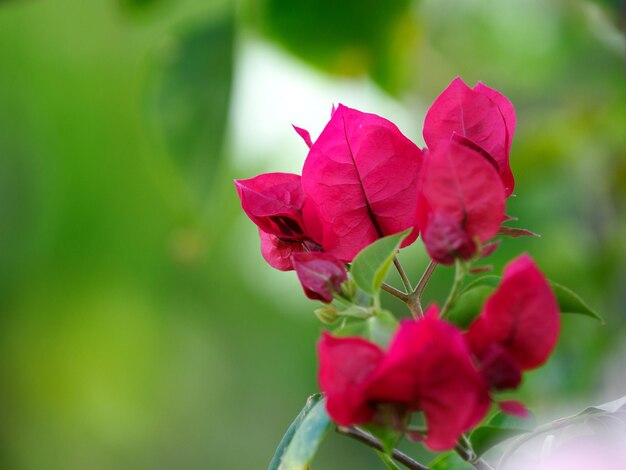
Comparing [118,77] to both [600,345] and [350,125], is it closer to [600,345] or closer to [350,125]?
[600,345]

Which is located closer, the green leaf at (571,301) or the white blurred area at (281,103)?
the green leaf at (571,301)

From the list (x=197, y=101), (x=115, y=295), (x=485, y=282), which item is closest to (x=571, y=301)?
(x=485, y=282)

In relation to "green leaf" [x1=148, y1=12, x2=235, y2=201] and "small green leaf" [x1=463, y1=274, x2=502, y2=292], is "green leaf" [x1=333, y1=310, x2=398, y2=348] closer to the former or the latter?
"small green leaf" [x1=463, y1=274, x2=502, y2=292]

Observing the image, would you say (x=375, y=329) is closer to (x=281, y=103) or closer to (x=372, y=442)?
(x=372, y=442)

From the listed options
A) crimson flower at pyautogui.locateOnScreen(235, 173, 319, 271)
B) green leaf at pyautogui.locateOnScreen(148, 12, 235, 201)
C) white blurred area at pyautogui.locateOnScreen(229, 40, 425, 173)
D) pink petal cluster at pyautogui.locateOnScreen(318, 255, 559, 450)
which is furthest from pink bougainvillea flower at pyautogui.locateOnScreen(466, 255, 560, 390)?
white blurred area at pyautogui.locateOnScreen(229, 40, 425, 173)

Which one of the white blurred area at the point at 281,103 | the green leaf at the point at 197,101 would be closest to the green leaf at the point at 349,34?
the green leaf at the point at 197,101

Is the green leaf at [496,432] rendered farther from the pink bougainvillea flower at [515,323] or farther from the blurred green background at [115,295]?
the blurred green background at [115,295]

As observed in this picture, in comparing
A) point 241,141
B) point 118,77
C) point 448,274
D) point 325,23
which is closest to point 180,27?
point 325,23
